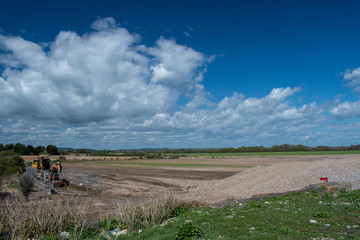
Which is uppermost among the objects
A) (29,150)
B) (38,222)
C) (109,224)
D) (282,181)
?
(38,222)

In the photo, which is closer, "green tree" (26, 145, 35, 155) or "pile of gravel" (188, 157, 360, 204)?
"pile of gravel" (188, 157, 360, 204)

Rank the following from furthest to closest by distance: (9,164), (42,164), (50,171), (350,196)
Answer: (9,164) < (42,164) < (50,171) < (350,196)

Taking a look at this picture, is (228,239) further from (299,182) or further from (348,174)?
(348,174)

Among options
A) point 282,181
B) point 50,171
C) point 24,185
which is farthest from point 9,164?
point 282,181

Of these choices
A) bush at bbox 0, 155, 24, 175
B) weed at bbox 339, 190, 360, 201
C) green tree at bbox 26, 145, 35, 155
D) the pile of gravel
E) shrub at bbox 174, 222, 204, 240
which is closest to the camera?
shrub at bbox 174, 222, 204, 240

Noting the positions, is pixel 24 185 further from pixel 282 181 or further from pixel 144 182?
pixel 282 181

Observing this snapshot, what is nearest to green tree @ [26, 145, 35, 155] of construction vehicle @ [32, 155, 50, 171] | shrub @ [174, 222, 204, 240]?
construction vehicle @ [32, 155, 50, 171]

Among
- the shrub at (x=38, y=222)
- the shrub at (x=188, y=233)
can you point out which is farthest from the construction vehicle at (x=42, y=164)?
the shrub at (x=188, y=233)

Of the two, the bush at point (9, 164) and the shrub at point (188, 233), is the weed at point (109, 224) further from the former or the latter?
the bush at point (9, 164)

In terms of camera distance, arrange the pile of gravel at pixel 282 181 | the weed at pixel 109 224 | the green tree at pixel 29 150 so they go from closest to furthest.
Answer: the weed at pixel 109 224 < the pile of gravel at pixel 282 181 < the green tree at pixel 29 150

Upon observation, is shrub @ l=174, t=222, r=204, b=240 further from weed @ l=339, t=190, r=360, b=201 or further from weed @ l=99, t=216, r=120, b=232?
weed @ l=339, t=190, r=360, b=201

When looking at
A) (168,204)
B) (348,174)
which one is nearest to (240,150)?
(348,174)

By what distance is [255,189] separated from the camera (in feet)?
64.5

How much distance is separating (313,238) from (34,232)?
8.02m
